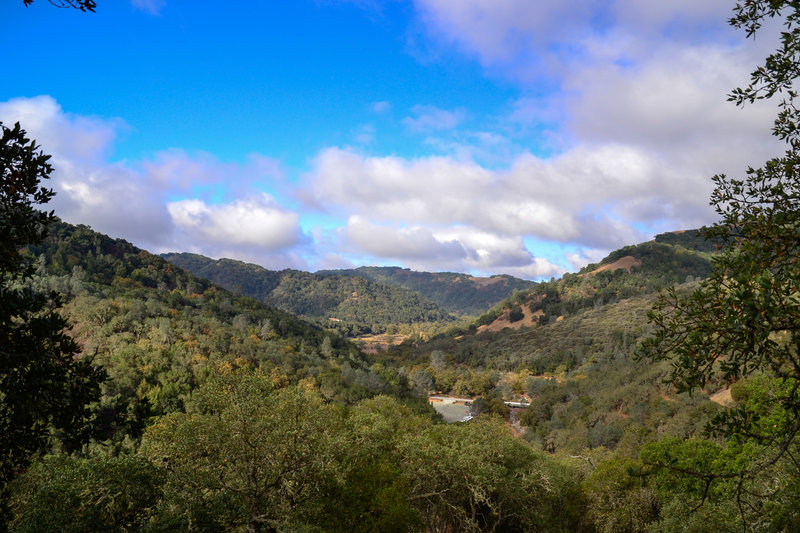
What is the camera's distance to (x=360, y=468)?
1848 centimetres

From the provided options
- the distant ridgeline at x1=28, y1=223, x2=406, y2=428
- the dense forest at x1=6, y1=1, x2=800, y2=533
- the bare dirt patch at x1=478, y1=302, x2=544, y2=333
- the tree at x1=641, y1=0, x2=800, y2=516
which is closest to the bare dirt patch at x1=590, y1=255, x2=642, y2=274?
the bare dirt patch at x1=478, y1=302, x2=544, y2=333

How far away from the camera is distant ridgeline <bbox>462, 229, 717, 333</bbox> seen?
152 meters

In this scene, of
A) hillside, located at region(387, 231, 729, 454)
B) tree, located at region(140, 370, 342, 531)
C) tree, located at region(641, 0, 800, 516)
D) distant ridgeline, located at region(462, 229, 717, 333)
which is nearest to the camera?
tree, located at region(641, 0, 800, 516)

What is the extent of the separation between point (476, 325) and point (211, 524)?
177 metres

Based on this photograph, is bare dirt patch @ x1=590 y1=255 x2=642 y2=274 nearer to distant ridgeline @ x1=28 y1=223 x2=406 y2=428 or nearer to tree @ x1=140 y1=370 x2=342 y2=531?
distant ridgeline @ x1=28 y1=223 x2=406 y2=428

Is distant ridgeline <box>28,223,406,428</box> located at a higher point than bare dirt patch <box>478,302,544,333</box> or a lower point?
lower

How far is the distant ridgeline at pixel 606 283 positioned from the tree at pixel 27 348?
156 m

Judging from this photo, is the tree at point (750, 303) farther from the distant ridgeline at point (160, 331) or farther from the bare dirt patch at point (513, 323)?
the bare dirt patch at point (513, 323)

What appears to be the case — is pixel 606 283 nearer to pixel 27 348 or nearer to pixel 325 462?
pixel 325 462

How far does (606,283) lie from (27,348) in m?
179

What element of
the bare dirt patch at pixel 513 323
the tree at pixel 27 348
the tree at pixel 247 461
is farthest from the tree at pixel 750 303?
the bare dirt patch at pixel 513 323

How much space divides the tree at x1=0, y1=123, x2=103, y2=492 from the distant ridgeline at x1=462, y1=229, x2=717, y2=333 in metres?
156

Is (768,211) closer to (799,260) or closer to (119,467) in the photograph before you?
(799,260)

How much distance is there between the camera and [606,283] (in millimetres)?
161875
